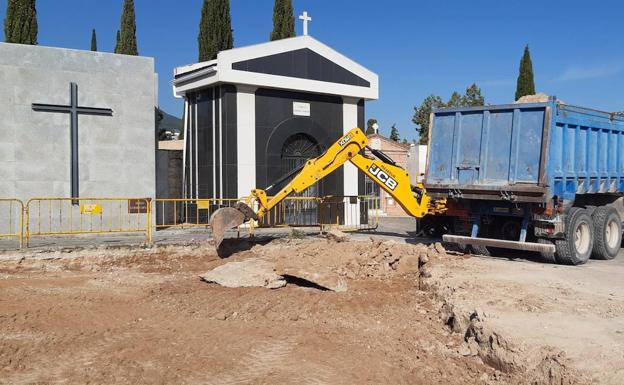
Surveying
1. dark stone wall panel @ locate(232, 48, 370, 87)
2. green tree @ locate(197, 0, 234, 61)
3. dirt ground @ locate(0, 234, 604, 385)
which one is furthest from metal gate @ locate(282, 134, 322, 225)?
green tree @ locate(197, 0, 234, 61)

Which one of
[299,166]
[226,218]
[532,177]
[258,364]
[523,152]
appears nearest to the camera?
[258,364]

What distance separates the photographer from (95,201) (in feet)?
52.0

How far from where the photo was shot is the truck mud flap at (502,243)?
38.1 ft

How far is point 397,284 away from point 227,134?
9235mm

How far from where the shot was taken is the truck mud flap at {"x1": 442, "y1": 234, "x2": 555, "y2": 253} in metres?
11.6

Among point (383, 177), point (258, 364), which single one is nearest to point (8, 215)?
point (383, 177)

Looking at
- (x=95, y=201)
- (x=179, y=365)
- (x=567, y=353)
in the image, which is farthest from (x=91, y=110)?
(x=567, y=353)

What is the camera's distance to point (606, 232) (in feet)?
43.0

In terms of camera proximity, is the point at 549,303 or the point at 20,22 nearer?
the point at 549,303

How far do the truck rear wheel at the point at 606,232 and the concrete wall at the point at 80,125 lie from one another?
11385 mm

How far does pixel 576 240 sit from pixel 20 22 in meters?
23.3

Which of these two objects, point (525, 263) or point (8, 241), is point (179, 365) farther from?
point (8, 241)

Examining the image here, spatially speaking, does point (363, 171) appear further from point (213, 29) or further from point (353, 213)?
point (213, 29)

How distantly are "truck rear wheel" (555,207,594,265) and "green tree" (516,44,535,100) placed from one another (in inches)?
1015
